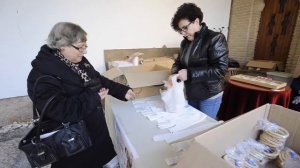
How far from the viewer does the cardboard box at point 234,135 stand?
1.44 feet

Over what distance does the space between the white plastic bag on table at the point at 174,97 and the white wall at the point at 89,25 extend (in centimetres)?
217

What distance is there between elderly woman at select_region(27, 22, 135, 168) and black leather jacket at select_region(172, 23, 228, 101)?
1.99 ft

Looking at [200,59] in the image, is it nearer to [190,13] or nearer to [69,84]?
[190,13]

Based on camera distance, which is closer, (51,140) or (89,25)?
(51,140)

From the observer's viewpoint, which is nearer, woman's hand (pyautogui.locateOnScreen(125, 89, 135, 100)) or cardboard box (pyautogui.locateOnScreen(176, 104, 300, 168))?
cardboard box (pyautogui.locateOnScreen(176, 104, 300, 168))

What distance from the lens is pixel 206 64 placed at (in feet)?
4.01

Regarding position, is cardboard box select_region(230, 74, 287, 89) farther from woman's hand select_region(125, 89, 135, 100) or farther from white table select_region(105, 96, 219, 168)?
woman's hand select_region(125, 89, 135, 100)

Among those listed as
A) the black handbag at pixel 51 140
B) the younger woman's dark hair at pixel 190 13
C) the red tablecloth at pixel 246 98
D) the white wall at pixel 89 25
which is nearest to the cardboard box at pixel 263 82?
the red tablecloth at pixel 246 98

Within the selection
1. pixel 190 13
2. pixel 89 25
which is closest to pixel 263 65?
pixel 190 13

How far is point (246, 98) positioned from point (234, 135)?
1.47 m

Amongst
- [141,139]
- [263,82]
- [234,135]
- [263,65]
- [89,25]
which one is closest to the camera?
[234,135]

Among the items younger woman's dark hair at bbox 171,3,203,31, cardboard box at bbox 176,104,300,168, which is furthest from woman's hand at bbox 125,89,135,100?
cardboard box at bbox 176,104,300,168

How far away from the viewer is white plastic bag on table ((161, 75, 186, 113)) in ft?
3.35

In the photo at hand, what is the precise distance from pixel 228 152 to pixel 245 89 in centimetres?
152
